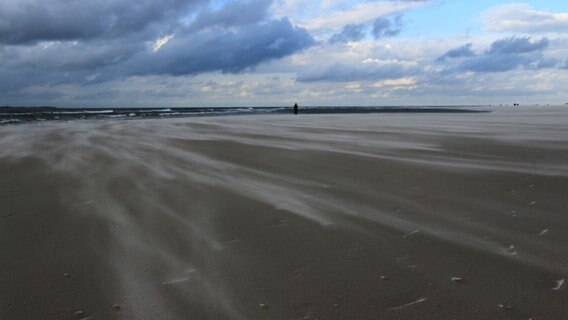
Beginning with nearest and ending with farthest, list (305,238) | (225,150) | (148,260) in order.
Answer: (148,260)
(305,238)
(225,150)

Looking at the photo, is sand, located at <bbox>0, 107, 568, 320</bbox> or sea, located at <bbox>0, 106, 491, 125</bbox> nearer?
sand, located at <bbox>0, 107, 568, 320</bbox>

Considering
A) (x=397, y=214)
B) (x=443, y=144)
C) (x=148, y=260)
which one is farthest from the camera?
(x=443, y=144)

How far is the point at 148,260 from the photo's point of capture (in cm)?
422

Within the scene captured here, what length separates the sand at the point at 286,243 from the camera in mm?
3330

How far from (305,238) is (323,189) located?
2.61 m

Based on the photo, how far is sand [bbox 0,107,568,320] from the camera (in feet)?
10.9

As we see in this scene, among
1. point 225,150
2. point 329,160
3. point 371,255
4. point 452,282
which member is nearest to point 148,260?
point 371,255

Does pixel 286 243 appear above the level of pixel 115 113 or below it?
below

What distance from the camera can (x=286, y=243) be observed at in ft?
15.4

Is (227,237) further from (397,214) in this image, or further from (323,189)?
(323,189)

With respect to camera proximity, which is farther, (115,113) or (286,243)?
(115,113)

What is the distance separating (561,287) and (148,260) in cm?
365

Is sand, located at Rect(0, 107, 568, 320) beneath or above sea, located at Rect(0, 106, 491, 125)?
beneath

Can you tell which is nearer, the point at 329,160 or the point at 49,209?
the point at 49,209
